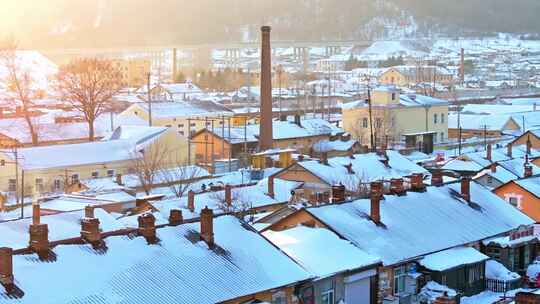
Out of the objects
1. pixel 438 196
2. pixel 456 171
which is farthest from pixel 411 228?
pixel 456 171

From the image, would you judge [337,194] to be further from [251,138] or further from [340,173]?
[251,138]

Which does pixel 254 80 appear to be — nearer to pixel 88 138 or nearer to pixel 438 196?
pixel 88 138

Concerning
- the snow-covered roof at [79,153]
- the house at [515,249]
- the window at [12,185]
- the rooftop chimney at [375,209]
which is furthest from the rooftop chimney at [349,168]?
the window at [12,185]

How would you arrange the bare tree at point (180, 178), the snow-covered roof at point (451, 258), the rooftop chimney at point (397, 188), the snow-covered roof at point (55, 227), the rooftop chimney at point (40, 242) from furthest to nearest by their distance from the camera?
1. the bare tree at point (180, 178)
2. the rooftop chimney at point (397, 188)
3. the snow-covered roof at point (55, 227)
4. the snow-covered roof at point (451, 258)
5. the rooftop chimney at point (40, 242)

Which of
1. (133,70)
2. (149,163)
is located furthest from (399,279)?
(133,70)

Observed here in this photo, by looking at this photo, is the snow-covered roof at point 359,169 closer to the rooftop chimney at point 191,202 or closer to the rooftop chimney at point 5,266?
the rooftop chimney at point 191,202

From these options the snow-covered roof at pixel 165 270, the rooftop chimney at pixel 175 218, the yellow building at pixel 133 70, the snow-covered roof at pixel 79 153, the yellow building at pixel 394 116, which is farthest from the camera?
the yellow building at pixel 133 70
